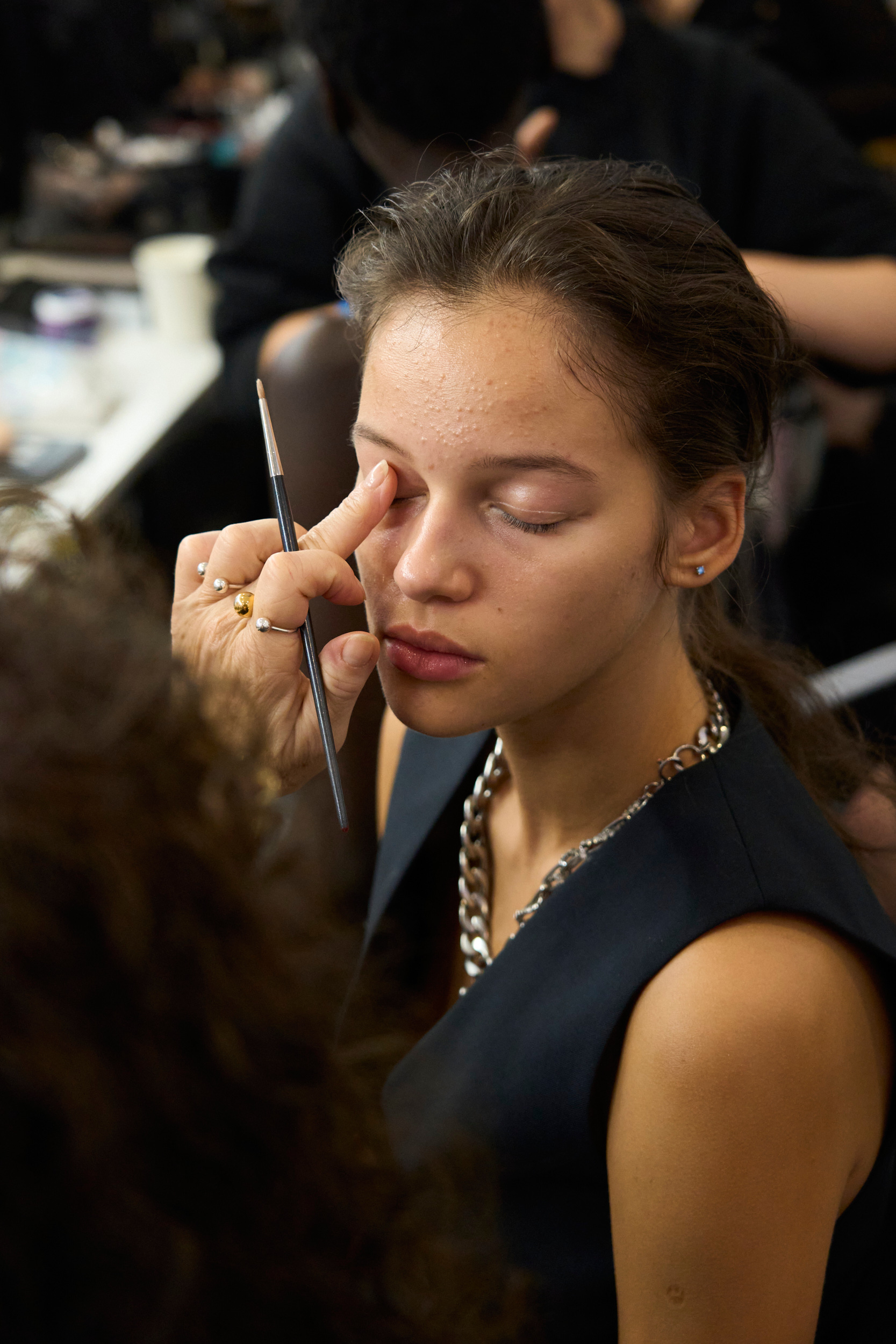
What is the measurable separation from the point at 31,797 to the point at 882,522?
8.23 ft

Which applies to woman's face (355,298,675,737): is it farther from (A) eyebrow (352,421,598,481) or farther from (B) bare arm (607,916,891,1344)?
(B) bare arm (607,916,891,1344)

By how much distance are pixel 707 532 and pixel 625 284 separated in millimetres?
181

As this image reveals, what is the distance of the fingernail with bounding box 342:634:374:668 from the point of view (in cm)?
72

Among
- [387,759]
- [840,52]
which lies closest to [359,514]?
[387,759]

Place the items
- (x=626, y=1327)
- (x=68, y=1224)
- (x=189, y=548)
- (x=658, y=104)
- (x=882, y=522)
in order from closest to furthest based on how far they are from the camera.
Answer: (x=68, y=1224) → (x=626, y=1327) → (x=189, y=548) → (x=658, y=104) → (x=882, y=522)

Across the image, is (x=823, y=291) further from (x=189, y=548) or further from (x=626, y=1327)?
(x=626, y=1327)

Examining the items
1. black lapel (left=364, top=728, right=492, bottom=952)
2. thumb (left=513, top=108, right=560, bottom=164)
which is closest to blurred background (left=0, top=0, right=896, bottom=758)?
thumb (left=513, top=108, right=560, bottom=164)

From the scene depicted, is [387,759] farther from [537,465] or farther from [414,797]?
[537,465]

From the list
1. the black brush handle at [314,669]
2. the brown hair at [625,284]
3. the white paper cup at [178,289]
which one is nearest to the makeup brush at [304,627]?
the black brush handle at [314,669]

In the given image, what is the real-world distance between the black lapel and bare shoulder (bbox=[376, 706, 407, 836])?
2 cm

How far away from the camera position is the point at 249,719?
1.66 ft

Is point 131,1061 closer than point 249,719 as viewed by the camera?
Yes

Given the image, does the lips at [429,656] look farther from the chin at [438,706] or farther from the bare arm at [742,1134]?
the bare arm at [742,1134]

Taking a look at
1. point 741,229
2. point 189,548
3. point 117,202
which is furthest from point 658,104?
point 117,202
